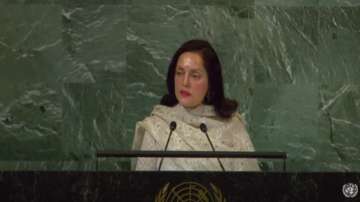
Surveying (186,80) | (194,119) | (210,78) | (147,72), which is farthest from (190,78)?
(147,72)

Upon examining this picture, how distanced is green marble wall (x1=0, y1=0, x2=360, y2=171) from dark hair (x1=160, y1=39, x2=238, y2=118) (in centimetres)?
112

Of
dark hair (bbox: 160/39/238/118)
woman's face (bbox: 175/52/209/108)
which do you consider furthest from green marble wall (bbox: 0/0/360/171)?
woman's face (bbox: 175/52/209/108)

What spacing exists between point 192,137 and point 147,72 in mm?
1345

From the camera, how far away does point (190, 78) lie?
439 cm

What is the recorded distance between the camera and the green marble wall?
5.67m

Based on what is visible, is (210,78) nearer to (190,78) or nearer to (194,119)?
(190,78)

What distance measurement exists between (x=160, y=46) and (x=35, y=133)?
1090mm

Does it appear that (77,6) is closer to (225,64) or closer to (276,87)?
(225,64)

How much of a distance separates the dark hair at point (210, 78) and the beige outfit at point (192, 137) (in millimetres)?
41

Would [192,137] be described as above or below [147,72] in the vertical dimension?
below
